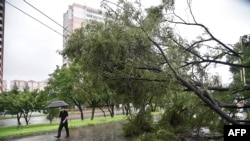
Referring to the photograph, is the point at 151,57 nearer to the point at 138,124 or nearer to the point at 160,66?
the point at 160,66

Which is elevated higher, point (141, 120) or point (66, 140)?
point (141, 120)

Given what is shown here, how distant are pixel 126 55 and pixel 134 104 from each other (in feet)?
6.71

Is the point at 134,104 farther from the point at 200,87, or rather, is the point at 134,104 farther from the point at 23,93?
the point at 23,93

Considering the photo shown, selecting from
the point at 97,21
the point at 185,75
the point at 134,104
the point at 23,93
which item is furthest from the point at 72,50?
the point at 23,93

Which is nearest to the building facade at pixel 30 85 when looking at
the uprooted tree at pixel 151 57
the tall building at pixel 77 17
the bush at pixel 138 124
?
the tall building at pixel 77 17

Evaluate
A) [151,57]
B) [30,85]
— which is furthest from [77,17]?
[30,85]

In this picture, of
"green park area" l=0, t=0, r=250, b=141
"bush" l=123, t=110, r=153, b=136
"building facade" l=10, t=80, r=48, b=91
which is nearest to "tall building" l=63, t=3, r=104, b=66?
"green park area" l=0, t=0, r=250, b=141

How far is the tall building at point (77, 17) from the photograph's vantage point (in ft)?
25.7

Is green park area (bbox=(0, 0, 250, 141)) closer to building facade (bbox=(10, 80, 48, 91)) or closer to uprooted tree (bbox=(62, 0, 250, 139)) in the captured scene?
uprooted tree (bbox=(62, 0, 250, 139))

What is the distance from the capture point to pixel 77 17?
912cm

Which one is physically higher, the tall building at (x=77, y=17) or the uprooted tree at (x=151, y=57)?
the tall building at (x=77, y=17)

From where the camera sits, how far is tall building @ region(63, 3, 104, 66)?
7824mm

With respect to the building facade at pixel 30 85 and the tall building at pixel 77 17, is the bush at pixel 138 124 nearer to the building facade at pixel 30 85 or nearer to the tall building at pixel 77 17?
the tall building at pixel 77 17

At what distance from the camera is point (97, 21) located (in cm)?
755
